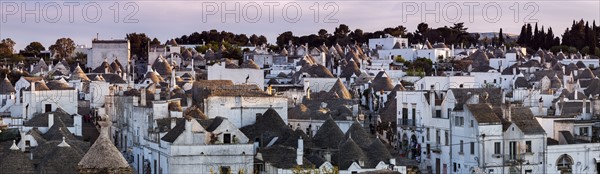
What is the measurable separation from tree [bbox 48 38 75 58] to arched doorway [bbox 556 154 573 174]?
224ft

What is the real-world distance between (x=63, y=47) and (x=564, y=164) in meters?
72.3

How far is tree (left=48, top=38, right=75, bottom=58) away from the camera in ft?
351

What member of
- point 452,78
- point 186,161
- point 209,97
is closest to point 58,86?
point 209,97

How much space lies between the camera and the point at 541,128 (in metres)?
45.1

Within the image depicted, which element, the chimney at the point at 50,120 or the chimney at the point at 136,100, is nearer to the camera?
the chimney at the point at 136,100

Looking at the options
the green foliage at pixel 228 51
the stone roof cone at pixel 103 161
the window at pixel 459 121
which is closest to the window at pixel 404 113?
the window at pixel 459 121

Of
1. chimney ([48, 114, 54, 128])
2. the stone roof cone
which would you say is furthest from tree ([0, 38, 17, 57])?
the stone roof cone

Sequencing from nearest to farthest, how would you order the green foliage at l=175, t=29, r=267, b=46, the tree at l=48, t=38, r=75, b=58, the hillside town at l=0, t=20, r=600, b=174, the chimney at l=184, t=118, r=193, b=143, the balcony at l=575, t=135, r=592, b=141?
the chimney at l=184, t=118, r=193, b=143 < the hillside town at l=0, t=20, r=600, b=174 < the balcony at l=575, t=135, r=592, b=141 < the tree at l=48, t=38, r=75, b=58 < the green foliage at l=175, t=29, r=267, b=46

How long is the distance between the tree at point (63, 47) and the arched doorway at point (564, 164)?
68302mm

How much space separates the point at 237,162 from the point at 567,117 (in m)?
16.7

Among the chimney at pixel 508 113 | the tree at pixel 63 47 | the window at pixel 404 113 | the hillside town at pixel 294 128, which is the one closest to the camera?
the hillside town at pixel 294 128

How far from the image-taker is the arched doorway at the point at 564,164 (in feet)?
149

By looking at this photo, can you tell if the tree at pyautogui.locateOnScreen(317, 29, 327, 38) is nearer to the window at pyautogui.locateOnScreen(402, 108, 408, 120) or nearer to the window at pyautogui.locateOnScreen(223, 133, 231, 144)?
the window at pyautogui.locateOnScreen(402, 108, 408, 120)

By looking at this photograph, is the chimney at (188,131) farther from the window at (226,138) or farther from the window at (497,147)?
the window at (497,147)
